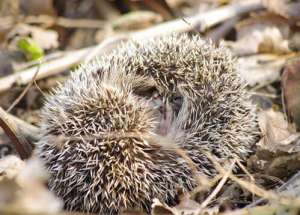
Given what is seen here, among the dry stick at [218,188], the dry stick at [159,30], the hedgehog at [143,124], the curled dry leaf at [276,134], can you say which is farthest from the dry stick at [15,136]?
the curled dry leaf at [276,134]

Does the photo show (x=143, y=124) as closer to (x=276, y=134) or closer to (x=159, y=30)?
(x=276, y=134)

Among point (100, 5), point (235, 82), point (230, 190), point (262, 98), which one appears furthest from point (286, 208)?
point (100, 5)

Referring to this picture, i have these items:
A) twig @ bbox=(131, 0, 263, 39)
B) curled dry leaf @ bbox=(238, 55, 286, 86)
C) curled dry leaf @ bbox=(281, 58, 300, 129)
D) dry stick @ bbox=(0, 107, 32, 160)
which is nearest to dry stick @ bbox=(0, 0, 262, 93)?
twig @ bbox=(131, 0, 263, 39)

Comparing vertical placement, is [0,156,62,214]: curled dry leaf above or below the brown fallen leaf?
below

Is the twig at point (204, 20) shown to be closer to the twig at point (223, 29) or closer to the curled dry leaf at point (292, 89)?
the twig at point (223, 29)

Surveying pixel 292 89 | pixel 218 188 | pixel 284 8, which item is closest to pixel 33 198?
pixel 218 188

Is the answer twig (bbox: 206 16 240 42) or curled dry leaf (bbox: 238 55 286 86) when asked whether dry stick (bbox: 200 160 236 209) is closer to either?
curled dry leaf (bbox: 238 55 286 86)
